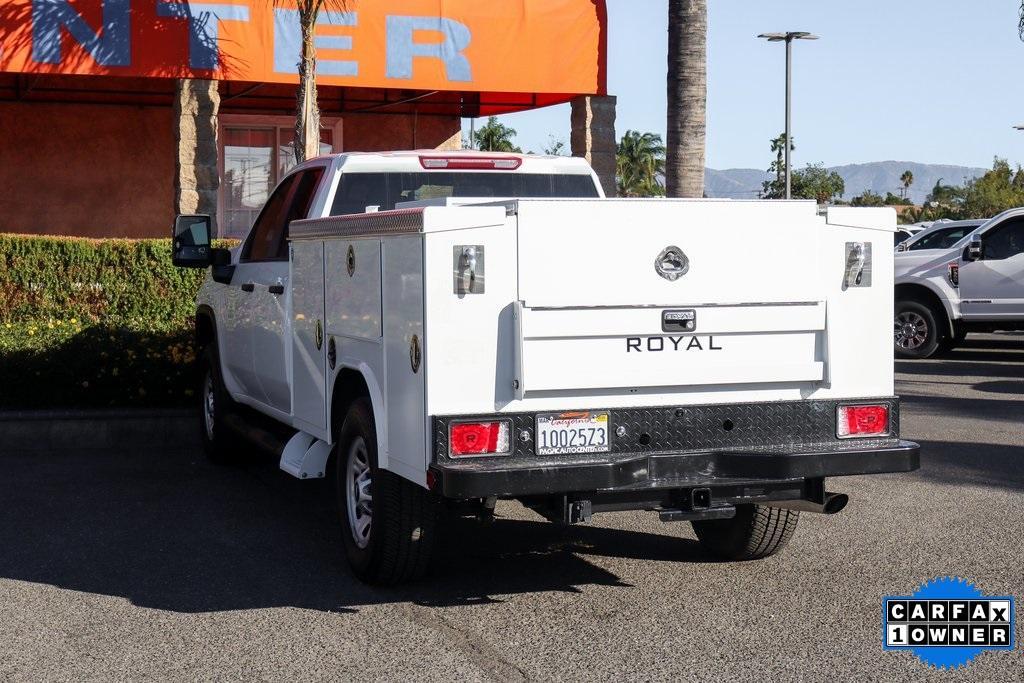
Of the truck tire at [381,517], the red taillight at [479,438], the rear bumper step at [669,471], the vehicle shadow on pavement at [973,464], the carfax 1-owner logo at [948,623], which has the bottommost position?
the carfax 1-owner logo at [948,623]

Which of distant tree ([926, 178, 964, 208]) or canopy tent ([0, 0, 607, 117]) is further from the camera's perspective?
distant tree ([926, 178, 964, 208])

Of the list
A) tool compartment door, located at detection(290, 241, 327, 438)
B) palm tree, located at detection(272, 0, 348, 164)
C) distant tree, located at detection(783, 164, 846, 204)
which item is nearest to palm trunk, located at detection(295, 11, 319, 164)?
palm tree, located at detection(272, 0, 348, 164)

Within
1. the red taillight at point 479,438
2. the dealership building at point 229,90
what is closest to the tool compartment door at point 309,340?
the red taillight at point 479,438

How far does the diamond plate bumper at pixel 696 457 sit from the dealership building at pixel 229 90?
42.6ft

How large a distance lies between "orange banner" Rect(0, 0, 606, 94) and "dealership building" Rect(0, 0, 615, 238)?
19 mm

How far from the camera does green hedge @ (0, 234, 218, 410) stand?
37.2 feet

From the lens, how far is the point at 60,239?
16.4 m

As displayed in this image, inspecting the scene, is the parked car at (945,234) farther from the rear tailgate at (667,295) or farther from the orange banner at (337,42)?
the rear tailgate at (667,295)

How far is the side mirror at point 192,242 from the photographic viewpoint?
9.30m

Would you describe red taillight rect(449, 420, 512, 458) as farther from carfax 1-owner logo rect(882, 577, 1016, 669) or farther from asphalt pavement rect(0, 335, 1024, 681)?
carfax 1-owner logo rect(882, 577, 1016, 669)

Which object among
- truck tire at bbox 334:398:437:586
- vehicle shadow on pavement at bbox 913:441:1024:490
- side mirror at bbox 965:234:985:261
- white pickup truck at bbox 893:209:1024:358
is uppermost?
side mirror at bbox 965:234:985:261

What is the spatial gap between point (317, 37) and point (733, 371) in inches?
544

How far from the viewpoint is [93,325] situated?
13.0 m

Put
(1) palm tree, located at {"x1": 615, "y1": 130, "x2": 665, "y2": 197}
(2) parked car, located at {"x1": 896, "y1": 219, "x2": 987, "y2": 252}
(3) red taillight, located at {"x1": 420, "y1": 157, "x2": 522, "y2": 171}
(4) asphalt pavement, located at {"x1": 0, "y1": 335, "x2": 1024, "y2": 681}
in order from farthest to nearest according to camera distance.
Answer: (1) palm tree, located at {"x1": 615, "y1": 130, "x2": 665, "y2": 197}
(2) parked car, located at {"x1": 896, "y1": 219, "x2": 987, "y2": 252}
(3) red taillight, located at {"x1": 420, "y1": 157, "x2": 522, "y2": 171}
(4) asphalt pavement, located at {"x1": 0, "y1": 335, "x2": 1024, "y2": 681}
